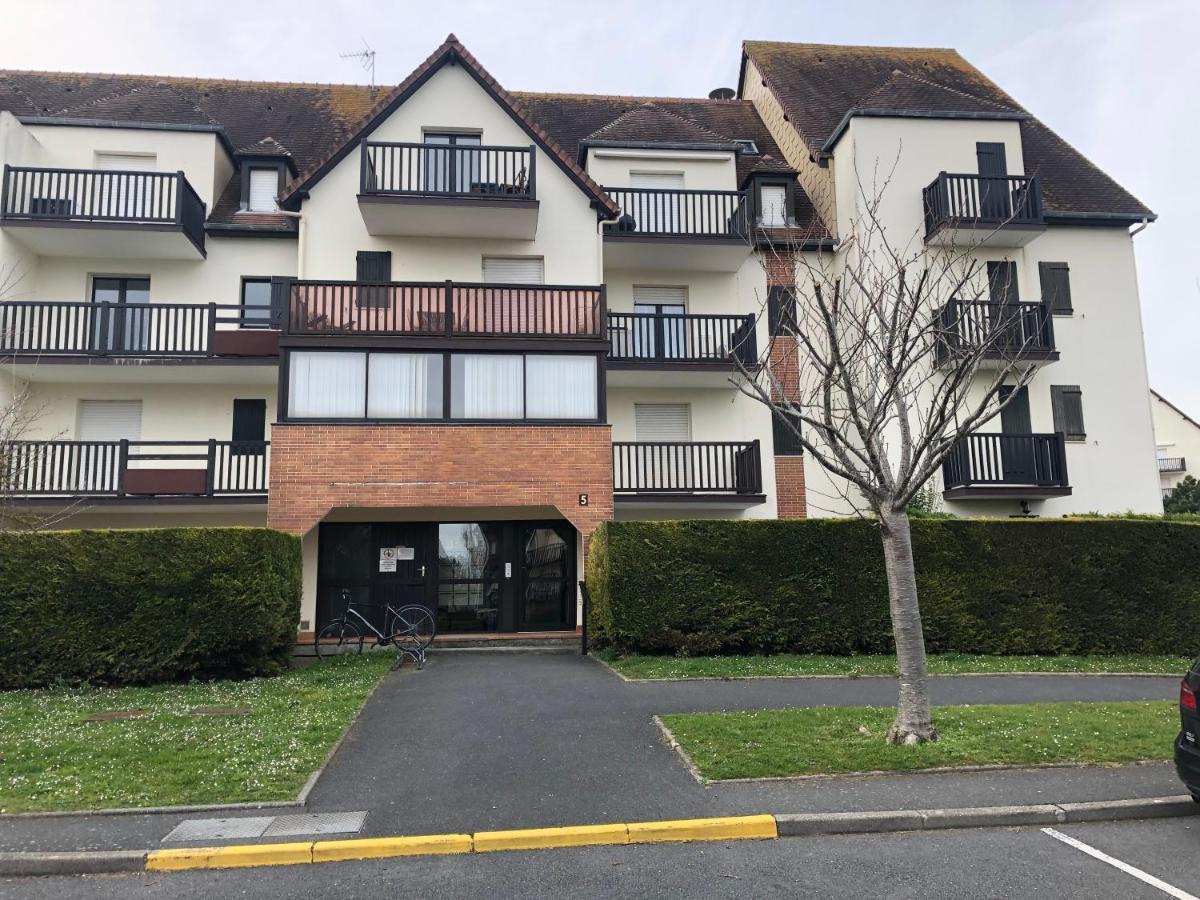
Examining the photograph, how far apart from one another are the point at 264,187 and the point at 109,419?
6128mm

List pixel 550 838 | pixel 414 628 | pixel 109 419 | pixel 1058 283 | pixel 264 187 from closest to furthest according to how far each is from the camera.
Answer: pixel 550 838
pixel 414 628
pixel 109 419
pixel 264 187
pixel 1058 283

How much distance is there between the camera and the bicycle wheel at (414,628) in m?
13.1

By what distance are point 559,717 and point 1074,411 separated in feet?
51.1

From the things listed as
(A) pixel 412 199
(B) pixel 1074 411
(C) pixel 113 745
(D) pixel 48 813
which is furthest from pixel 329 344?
(B) pixel 1074 411

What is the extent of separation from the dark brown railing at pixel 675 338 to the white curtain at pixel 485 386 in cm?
270

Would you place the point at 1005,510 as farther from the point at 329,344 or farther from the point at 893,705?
the point at 329,344

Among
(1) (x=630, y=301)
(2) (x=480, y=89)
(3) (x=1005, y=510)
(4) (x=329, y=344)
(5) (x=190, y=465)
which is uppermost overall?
(2) (x=480, y=89)

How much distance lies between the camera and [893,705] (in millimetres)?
8984

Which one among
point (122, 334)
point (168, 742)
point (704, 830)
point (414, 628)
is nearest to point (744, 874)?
point (704, 830)

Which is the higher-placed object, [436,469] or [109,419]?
[109,419]

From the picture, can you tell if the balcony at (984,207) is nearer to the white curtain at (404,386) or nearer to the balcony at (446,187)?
the balcony at (446,187)

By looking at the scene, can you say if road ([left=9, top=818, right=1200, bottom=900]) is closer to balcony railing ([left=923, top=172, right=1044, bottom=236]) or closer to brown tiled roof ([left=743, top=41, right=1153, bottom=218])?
balcony railing ([left=923, top=172, right=1044, bottom=236])

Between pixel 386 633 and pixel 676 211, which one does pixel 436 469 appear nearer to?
pixel 386 633

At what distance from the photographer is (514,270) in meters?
17.5
